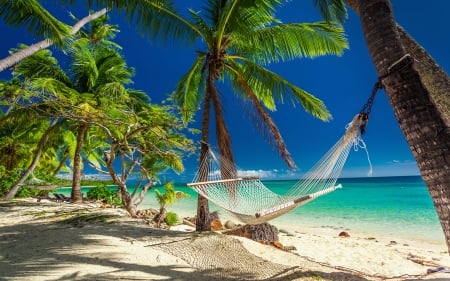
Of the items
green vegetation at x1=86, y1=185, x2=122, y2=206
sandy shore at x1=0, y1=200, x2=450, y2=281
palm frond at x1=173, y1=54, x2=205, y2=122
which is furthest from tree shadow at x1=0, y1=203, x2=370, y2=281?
green vegetation at x1=86, y1=185, x2=122, y2=206

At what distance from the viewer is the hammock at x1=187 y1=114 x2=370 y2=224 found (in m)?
2.08

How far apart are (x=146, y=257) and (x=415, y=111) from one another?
2103 mm

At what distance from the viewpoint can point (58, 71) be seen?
260 inches

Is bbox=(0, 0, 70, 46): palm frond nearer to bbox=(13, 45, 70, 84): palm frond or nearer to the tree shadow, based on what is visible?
the tree shadow

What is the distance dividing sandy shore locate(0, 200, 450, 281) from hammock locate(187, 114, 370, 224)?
367 millimetres

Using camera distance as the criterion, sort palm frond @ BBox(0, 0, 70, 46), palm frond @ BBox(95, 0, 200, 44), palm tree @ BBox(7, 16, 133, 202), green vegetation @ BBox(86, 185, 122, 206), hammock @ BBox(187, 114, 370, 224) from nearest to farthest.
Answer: hammock @ BBox(187, 114, 370, 224) < palm frond @ BBox(0, 0, 70, 46) < palm frond @ BBox(95, 0, 200, 44) < palm tree @ BBox(7, 16, 133, 202) < green vegetation @ BBox(86, 185, 122, 206)

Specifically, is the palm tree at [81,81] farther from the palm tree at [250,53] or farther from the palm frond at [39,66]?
the palm tree at [250,53]

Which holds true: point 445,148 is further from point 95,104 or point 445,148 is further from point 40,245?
point 95,104

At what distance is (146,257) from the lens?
2.55m

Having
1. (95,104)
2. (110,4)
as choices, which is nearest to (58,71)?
(95,104)

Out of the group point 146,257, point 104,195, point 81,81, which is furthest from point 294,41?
point 104,195

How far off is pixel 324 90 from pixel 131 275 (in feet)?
239

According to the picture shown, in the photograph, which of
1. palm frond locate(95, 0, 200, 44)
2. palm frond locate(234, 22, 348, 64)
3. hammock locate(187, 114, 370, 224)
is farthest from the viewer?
palm frond locate(234, 22, 348, 64)

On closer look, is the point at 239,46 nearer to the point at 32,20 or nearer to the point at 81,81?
the point at 32,20
